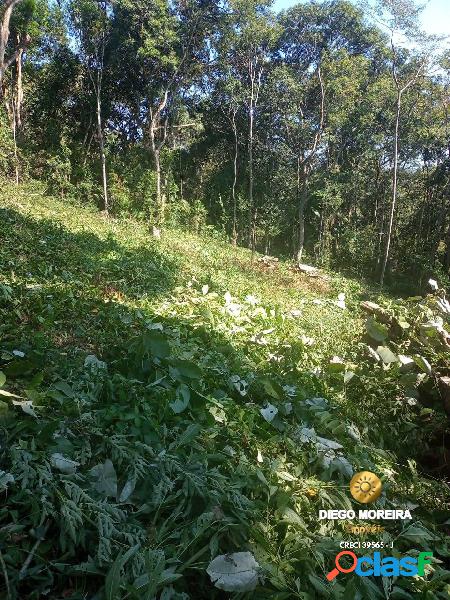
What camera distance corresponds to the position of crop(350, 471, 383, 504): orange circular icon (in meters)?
2.39

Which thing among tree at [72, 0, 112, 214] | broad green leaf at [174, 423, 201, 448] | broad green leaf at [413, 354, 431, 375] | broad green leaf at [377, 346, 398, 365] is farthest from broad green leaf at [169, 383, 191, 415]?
tree at [72, 0, 112, 214]

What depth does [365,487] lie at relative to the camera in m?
2.43

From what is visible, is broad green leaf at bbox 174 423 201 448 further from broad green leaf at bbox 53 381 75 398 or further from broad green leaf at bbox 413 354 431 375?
broad green leaf at bbox 413 354 431 375

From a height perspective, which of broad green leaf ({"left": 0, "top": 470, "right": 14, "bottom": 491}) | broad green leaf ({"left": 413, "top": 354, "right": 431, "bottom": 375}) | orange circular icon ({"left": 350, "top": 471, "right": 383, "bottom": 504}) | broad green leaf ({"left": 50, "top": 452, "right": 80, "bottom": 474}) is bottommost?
orange circular icon ({"left": 350, "top": 471, "right": 383, "bottom": 504})

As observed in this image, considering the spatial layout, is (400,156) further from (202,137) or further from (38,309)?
(38,309)

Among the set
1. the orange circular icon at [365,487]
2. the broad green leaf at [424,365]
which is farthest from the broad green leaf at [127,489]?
the broad green leaf at [424,365]

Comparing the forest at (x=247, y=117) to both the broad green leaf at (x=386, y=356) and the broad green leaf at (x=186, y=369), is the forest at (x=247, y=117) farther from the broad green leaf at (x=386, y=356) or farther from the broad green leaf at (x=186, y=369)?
the broad green leaf at (x=186, y=369)

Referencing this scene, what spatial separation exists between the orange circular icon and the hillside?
0.06 metres

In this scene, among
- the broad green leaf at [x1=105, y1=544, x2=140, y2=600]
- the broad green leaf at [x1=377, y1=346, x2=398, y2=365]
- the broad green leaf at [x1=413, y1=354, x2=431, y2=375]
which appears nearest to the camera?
the broad green leaf at [x1=105, y1=544, x2=140, y2=600]

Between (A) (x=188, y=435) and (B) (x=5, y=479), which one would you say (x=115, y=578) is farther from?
(A) (x=188, y=435)

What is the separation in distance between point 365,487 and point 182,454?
3.89ft

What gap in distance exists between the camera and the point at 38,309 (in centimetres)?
383

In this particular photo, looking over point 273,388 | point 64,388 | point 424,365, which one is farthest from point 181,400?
point 424,365

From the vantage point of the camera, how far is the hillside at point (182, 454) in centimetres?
156
